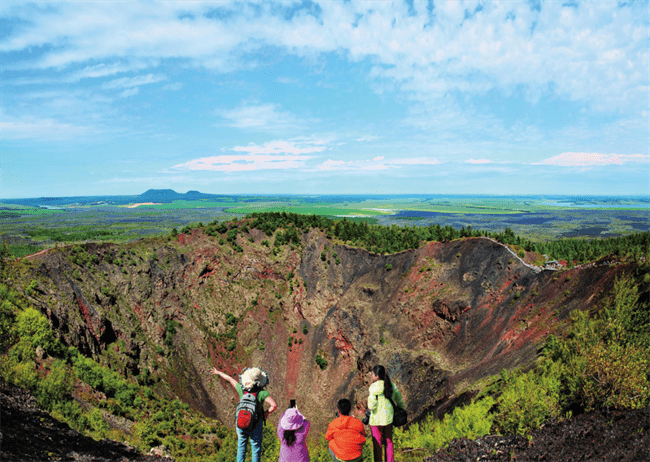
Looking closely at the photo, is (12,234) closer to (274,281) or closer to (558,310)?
(274,281)

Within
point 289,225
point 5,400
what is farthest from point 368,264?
point 5,400

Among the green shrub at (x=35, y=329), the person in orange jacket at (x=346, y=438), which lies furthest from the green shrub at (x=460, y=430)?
the green shrub at (x=35, y=329)

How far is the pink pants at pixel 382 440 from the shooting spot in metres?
9.99

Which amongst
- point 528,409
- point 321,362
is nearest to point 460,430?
point 528,409

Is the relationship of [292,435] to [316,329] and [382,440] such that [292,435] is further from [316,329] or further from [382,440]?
[316,329]

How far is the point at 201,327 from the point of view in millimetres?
53656

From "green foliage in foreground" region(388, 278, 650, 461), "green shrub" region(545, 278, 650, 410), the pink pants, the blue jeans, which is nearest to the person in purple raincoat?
the blue jeans

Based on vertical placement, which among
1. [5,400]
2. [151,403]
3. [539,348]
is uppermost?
[5,400]

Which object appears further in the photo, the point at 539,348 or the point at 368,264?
the point at 368,264

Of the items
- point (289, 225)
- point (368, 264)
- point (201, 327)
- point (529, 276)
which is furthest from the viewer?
point (289, 225)

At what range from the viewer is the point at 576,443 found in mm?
13180

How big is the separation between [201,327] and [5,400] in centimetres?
3754

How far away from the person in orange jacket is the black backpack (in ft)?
6.51

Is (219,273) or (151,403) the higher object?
(219,273)
